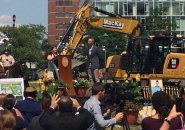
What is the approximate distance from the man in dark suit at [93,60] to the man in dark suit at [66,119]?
12.7 meters

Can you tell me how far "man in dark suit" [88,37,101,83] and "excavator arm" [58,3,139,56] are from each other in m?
1.92

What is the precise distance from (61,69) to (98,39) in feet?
152

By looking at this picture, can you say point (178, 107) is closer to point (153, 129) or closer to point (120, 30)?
point (153, 129)

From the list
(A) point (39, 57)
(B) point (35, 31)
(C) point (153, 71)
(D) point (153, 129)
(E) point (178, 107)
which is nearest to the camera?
(E) point (178, 107)

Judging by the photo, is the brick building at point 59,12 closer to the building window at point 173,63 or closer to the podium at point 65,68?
the building window at point 173,63

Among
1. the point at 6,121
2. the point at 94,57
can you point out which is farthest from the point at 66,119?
the point at 94,57

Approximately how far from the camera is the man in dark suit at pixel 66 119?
26.7ft

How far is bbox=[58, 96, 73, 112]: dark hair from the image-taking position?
8.12m

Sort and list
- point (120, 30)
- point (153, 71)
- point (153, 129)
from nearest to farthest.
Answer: point (153, 129) → point (153, 71) → point (120, 30)

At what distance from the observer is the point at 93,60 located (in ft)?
69.9

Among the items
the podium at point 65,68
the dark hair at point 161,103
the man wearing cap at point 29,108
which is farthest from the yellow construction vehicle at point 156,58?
the dark hair at point 161,103

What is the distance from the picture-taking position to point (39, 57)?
3671 inches

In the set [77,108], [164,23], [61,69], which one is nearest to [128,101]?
[61,69]

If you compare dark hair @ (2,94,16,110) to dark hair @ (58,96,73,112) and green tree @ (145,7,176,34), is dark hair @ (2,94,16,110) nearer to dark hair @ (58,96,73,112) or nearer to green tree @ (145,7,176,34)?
dark hair @ (58,96,73,112)
